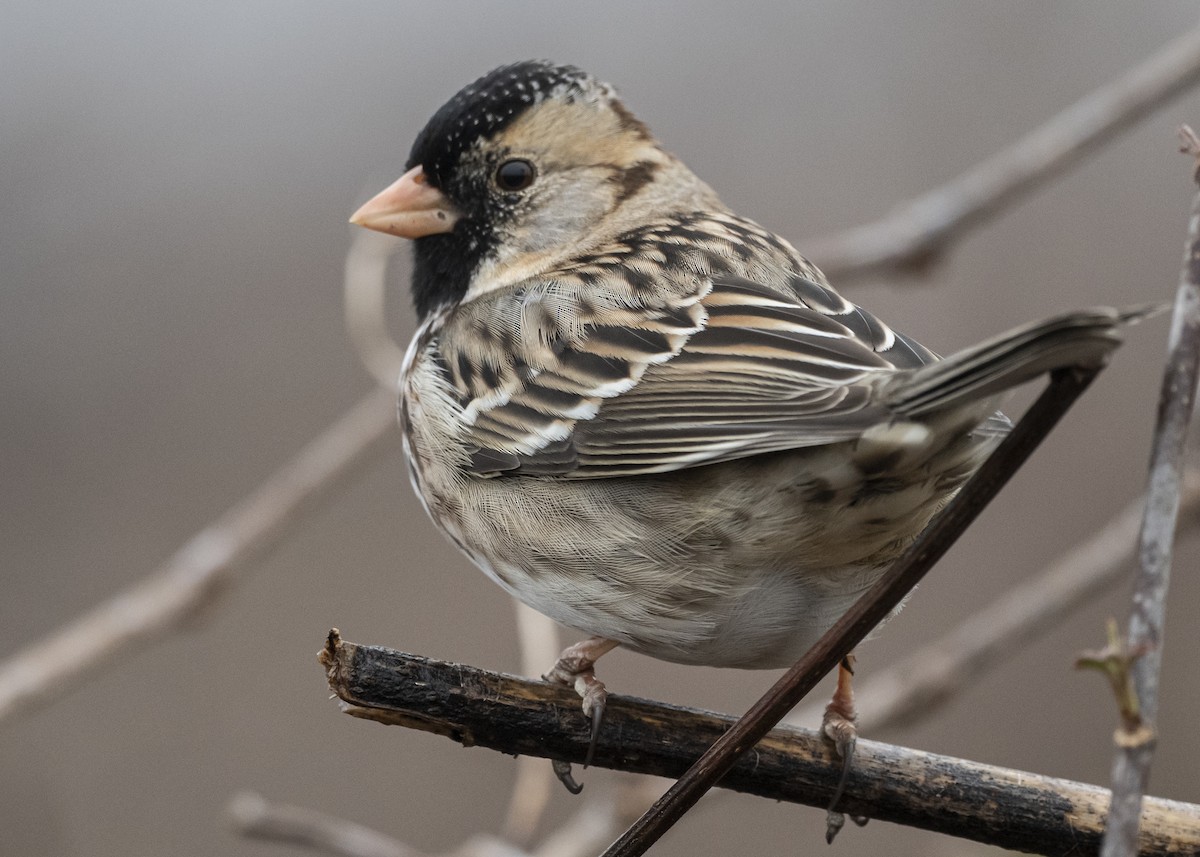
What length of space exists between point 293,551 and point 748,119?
3620mm

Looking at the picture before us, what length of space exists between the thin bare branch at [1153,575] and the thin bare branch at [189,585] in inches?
103

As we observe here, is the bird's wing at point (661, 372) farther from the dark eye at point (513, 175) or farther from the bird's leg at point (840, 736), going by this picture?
the bird's leg at point (840, 736)

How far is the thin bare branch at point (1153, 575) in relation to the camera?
119cm

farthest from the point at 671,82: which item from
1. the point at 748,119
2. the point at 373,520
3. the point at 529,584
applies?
the point at 529,584

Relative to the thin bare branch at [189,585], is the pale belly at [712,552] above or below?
above

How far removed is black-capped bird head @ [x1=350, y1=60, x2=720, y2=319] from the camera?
3250mm

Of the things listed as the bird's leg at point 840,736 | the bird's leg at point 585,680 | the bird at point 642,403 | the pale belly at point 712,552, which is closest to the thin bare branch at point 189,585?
the bird at point 642,403

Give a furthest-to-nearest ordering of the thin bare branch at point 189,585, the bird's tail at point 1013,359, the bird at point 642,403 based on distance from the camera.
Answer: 1. the thin bare branch at point 189,585
2. the bird at point 642,403
3. the bird's tail at point 1013,359

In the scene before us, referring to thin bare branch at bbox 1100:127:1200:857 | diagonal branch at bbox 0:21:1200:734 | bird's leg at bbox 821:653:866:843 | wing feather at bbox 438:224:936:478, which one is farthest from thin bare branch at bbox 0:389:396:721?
thin bare branch at bbox 1100:127:1200:857

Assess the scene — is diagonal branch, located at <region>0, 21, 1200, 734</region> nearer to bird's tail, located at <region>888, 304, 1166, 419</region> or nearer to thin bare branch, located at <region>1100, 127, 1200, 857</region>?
bird's tail, located at <region>888, 304, 1166, 419</region>

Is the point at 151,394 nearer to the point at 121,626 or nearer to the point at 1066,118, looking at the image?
the point at 121,626

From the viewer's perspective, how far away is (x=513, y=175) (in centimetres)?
330

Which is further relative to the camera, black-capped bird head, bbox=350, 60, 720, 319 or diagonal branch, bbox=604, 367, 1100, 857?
black-capped bird head, bbox=350, 60, 720, 319

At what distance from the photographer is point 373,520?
21.5 ft
